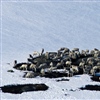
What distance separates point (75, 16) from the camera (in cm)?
6775

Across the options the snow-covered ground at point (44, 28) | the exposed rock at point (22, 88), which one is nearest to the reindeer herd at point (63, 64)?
the snow-covered ground at point (44, 28)

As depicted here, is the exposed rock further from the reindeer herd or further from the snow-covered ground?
the reindeer herd

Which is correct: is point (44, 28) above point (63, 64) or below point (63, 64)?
above

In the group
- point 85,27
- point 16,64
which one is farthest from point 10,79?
point 85,27

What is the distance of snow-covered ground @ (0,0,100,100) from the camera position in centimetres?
4228

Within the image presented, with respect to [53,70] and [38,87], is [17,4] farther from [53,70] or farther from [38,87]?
[38,87]

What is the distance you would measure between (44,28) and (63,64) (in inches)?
1020

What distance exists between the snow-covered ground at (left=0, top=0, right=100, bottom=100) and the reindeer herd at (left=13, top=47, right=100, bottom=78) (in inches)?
44.5

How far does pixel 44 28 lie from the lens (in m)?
60.5

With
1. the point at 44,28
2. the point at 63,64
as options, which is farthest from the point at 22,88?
the point at 44,28

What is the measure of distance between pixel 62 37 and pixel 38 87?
29.2 meters

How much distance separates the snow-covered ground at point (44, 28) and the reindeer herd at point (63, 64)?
1.13 metres

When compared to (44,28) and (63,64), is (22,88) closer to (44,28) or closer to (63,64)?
(63,64)

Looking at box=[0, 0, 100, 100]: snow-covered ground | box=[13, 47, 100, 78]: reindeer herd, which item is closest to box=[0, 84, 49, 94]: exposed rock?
box=[0, 0, 100, 100]: snow-covered ground
